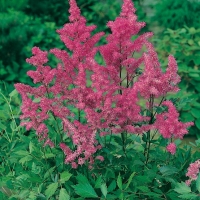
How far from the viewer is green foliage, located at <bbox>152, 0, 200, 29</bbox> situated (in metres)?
6.75

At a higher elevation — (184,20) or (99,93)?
(99,93)

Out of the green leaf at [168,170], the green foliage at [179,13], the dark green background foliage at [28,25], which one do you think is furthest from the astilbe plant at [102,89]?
the green foliage at [179,13]

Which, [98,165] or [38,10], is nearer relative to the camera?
[98,165]

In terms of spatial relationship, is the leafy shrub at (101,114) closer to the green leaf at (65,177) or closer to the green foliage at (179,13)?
the green leaf at (65,177)

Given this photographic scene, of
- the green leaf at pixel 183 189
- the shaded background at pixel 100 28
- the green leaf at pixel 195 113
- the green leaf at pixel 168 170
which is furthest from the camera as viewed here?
the shaded background at pixel 100 28

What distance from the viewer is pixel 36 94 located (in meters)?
2.16

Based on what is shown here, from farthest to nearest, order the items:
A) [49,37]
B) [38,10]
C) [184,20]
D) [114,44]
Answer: [38,10] < [184,20] < [49,37] < [114,44]

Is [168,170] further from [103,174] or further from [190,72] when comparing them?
[190,72]

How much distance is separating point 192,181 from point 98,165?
0.49 m

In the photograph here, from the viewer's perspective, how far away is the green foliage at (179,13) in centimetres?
→ 675

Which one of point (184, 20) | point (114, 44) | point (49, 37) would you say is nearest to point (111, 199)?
point (114, 44)

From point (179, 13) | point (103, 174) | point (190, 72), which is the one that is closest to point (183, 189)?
point (103, 174)

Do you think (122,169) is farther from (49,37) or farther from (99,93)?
(49,37)

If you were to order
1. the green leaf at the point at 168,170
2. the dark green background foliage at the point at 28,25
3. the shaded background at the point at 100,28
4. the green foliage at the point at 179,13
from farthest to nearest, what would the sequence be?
the green foliage at the point at 179,13 < the dark green background foliage at the point at 28,25 < the shaded background at the point at 100,28 < the green leaf at the point at 168,170
